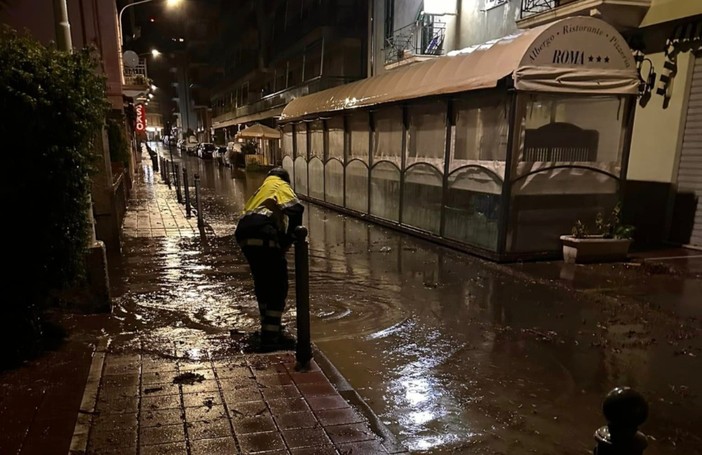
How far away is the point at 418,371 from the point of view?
466cm

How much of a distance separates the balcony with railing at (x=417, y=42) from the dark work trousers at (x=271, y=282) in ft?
41.9

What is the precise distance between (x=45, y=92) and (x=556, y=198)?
25.9 ft

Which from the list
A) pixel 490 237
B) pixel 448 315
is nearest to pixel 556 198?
pixel 490 237

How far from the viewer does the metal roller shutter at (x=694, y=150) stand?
32.6ft

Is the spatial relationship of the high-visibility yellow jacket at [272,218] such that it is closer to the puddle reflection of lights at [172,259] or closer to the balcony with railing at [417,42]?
the puddle reflection of lights at [172,259]

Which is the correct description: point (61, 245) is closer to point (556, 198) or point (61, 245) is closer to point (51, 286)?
point (51, 286)

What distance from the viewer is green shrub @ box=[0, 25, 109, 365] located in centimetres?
425

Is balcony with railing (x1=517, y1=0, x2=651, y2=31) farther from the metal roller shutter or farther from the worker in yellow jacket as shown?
the worker in yellow jacket

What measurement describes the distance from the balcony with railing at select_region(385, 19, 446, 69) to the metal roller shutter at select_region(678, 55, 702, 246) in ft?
26.2

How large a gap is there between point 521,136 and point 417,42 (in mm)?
10072

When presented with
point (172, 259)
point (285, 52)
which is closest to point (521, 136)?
point (172, 259)

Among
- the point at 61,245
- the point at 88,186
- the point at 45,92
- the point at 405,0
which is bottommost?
the point at 61,245

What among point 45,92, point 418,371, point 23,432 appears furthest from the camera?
point 418,371

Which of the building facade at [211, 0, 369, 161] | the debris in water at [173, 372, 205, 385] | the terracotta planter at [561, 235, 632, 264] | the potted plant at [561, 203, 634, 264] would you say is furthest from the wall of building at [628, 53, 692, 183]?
the building facade at [211, 0, 369, 161]
